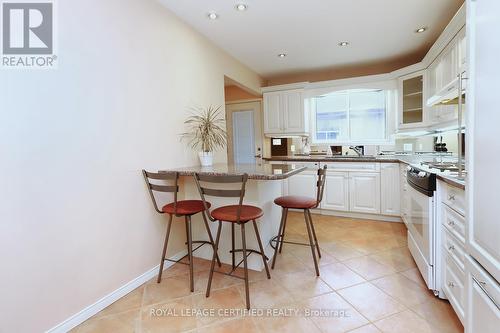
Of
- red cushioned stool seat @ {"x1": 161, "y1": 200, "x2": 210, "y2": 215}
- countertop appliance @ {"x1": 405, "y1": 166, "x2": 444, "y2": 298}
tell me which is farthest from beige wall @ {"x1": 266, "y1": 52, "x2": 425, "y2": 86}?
red cushioned stool seat @ {"x1": 161, "y1": 200, "x2": 210, "y2": 215}

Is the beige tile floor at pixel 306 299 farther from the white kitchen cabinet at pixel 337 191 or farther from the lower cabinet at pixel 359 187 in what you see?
the white kitchen cabinet at pixel 337 191

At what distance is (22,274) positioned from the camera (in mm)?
1415

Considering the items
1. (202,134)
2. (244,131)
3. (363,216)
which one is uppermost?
(244,131)

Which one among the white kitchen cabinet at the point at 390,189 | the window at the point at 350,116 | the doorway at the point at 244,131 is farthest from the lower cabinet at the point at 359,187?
the doorway at the point at 244,131

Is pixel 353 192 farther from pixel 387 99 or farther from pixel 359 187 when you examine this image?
pixel 387 99

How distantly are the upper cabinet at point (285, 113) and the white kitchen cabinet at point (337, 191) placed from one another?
1.05 m

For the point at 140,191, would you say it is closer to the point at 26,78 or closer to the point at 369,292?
the point at 26,78

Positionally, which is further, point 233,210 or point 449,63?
point 449,63

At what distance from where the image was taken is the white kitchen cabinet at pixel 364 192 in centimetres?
372

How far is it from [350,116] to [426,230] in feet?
→ 9.53

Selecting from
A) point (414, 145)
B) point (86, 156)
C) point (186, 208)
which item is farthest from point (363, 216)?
point (86, 156)

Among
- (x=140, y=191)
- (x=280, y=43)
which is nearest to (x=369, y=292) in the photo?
(x=140, y=191)

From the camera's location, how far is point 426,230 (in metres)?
1.92

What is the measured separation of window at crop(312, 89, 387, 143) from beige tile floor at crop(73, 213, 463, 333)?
2.23m
